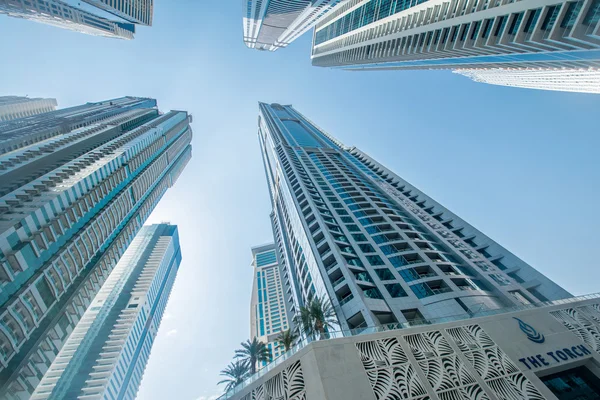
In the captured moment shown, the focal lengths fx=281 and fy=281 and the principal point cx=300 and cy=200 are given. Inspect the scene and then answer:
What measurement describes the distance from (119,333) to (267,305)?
62.4 metres

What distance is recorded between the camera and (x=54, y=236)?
47000 mm

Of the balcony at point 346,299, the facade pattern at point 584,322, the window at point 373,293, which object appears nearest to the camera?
the facade pattern at point 584,322

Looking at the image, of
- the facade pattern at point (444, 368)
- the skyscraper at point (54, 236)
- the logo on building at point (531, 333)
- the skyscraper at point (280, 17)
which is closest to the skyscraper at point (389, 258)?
the facade pattern at point (444, 368)

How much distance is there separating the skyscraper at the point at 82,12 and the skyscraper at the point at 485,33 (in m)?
93.9

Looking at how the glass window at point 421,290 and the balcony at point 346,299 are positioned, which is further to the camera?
the glass window at point 421,290

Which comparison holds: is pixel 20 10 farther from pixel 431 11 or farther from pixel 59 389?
pixel 59 389

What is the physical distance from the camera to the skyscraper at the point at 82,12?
84.6 metres

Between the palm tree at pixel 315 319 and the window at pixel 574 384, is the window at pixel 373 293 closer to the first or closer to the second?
the palm tree at pixel 315 319

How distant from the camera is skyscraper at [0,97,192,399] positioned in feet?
131

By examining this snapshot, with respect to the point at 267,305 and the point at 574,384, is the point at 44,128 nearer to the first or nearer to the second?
the point at 267,305

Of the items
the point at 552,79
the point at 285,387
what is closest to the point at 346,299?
the point at 285,387

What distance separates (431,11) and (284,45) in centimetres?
16130

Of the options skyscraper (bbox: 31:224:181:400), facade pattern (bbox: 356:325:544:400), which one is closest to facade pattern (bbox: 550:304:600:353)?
facade pattern (bbox: 356:325:544:400)

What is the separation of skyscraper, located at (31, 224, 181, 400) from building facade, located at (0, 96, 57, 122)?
3230 inches
